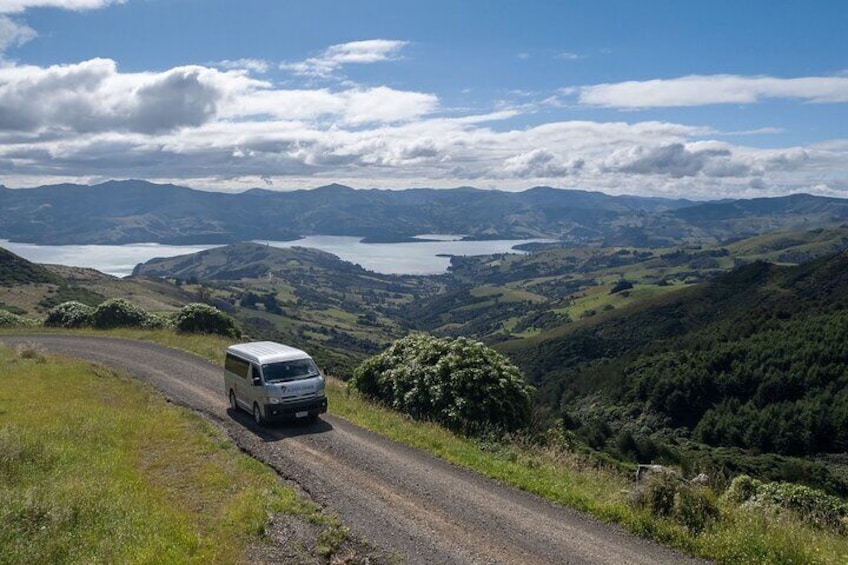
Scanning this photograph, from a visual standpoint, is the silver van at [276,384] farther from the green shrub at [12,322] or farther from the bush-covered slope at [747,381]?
the bush-covered slope at [747,381]

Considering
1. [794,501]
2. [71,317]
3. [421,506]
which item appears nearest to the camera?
[421,506]

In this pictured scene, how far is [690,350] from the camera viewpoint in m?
124

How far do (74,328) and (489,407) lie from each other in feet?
138

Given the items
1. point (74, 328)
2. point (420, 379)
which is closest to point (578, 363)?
point (74, 328)

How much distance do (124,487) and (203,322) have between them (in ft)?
109

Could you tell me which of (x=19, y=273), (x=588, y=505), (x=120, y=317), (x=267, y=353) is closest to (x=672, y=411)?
(x=120, y=317)

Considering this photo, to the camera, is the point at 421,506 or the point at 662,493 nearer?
the point at 662,493

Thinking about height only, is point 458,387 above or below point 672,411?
above

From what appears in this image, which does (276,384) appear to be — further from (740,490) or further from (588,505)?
(740,490)

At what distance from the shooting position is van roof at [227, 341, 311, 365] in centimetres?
2209

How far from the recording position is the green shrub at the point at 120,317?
4894 centimetres

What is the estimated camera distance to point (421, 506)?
44.5 ft

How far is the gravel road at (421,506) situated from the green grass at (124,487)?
95cm

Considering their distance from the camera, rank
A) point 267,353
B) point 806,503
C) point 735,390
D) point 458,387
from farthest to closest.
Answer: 1. point 735,390
2. point 267,353
3. point 458,387
4. point 806,503
